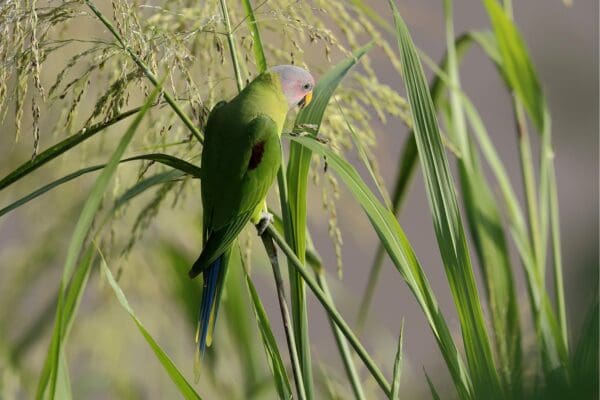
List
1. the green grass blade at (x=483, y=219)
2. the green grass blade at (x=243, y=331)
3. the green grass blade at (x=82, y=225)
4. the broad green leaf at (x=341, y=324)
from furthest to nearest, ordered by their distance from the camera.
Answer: the green grass blade at (x=243, y=331)
the green grass blade at (x=483, y=219)
the broad green leaf at (x=341, y=324)
the green grass blade at (x=82, y=225)

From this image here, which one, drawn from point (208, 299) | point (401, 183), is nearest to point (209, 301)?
point (208, 299)

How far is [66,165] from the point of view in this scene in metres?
1.55

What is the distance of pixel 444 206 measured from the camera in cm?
87

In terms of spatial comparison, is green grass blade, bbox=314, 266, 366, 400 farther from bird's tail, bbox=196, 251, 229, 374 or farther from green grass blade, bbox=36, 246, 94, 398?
green grass blade, bbox=36, 246, 94, 398

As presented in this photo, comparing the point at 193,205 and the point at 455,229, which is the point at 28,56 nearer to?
the point at 455,229

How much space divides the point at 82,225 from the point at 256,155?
0.31m

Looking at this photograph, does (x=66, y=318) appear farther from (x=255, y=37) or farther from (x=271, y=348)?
(x=255, y=37)

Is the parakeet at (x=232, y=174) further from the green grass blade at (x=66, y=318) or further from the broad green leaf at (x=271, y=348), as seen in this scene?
the green grass blade at (x=66, y=318)

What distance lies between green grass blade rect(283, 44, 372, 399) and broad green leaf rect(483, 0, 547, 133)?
1.11 feet

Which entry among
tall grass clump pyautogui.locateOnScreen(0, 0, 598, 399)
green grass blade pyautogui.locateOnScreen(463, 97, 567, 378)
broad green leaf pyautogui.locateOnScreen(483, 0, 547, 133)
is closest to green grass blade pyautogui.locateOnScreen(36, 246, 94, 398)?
tall grass clump pyautogui.locateOnScreen(0, 0, 598, 399)

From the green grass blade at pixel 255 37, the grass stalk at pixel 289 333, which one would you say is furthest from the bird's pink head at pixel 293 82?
the grass stalk at pixel 289 333

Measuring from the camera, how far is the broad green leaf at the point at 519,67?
1.21m

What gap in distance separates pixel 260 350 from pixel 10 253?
57 centimetres

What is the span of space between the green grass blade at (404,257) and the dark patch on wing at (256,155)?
10 centimetres
